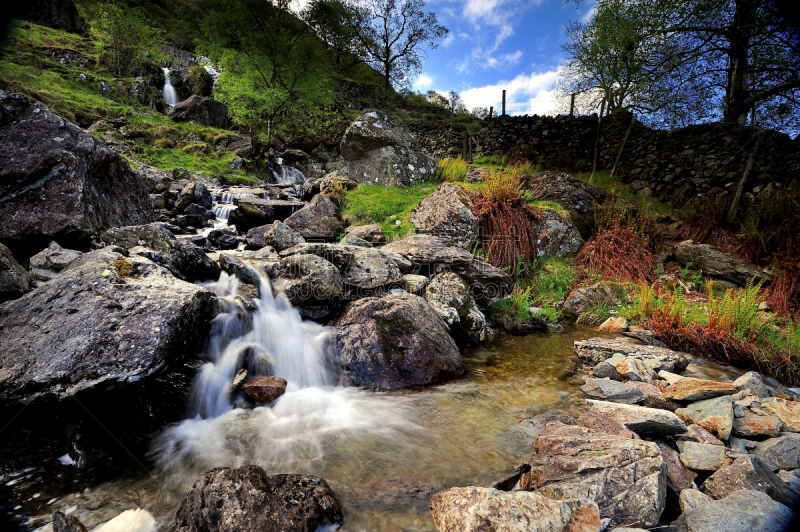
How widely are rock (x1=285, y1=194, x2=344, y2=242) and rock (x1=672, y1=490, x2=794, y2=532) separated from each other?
7.43 metres

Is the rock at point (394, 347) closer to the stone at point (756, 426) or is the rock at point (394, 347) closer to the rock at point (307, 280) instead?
the rock at point (307, 280)

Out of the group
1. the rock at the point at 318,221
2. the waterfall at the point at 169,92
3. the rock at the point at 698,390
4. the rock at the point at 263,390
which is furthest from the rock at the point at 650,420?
the waterfall at the point at 169,92

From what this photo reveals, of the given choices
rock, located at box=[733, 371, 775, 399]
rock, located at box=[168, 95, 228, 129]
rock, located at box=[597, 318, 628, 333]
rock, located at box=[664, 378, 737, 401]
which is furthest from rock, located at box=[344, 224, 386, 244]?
rock, located at box=[168, 95, 228, 129]

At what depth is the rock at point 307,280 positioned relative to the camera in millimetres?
4902

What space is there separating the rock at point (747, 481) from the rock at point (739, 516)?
269mm

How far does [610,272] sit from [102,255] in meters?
9.49

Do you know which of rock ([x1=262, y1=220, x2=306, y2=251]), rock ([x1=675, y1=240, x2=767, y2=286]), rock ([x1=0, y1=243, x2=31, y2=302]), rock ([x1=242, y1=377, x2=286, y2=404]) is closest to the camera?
rock ([x1=0, y1=243, x2=31, y2=302])

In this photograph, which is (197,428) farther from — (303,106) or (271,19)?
(271,19)

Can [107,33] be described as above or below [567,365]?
above

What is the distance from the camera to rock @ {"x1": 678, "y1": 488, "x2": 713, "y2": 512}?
1.97 metres

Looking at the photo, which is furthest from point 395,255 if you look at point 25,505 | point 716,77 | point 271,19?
point 271,19

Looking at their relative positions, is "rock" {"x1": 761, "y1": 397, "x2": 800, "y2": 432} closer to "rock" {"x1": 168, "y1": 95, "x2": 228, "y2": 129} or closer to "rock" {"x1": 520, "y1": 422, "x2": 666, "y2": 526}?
"rock" {"x1": 520, "y1": 422, "x2": 666, "y2": 526}

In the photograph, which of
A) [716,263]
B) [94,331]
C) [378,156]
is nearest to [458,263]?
[94,331]

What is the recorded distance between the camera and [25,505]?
208 centimetres
